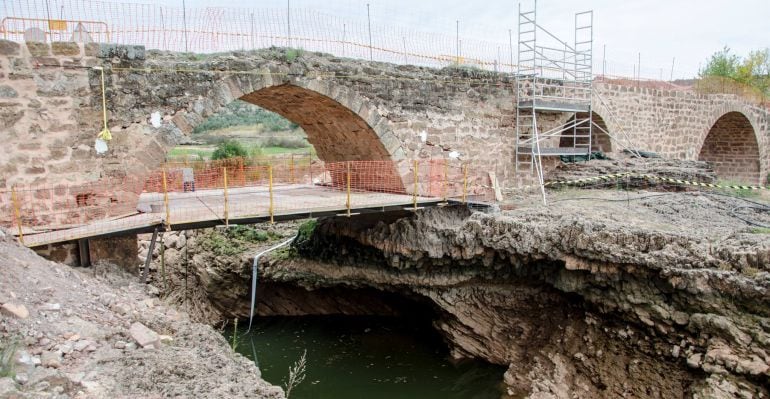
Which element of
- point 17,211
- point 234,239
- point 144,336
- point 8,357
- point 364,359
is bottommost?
point 364,359

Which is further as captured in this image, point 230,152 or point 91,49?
point 230,152

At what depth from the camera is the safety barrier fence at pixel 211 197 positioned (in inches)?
301

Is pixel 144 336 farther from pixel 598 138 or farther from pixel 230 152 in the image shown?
pixel 230 152

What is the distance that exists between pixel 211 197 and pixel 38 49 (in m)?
3.89

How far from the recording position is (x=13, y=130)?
764cm

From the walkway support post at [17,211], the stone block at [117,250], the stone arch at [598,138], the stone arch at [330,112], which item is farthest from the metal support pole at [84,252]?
the stone arch at [598,138]

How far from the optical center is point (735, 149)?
70.0 ft

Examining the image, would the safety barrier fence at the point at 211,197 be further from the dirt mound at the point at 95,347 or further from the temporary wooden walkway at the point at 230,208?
the dirt mound at the point at 95,347

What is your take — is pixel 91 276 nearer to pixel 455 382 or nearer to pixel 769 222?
pixel 455 382

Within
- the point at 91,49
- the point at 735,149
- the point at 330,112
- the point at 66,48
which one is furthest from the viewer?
the point at 735,149

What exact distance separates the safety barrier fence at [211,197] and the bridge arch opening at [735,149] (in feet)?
44.2

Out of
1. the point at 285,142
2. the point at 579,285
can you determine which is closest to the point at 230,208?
the point at 579,285

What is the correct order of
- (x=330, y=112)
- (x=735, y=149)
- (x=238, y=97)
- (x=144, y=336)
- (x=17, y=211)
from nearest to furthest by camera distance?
(x=144, y=336)
(x=17, y=211)
(x=238, y=97)
(x=330, y=112)
(x=735, y=149)

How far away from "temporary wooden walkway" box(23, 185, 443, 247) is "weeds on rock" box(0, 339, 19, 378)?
271cm
